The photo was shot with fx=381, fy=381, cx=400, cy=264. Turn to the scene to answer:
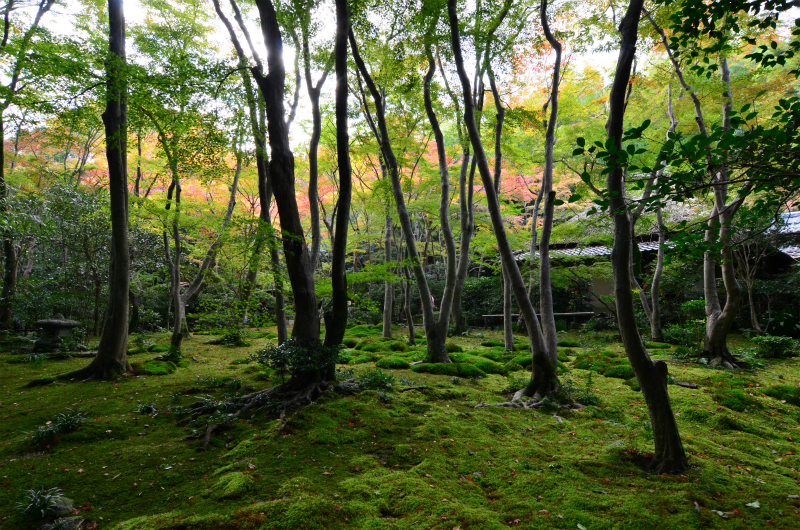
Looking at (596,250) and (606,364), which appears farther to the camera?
(596,250)

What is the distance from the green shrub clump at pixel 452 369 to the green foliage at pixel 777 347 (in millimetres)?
7199

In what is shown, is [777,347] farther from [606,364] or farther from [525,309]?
[525,309]

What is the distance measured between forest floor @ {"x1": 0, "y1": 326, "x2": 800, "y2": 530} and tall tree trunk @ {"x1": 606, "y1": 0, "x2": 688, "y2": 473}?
24 centimetres

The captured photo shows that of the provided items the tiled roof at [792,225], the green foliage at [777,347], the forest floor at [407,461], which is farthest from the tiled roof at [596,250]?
the forest floor at [407,461]

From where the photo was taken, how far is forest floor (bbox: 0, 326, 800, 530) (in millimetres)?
2834

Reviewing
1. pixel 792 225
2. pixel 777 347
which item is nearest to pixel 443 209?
pixel 777 347

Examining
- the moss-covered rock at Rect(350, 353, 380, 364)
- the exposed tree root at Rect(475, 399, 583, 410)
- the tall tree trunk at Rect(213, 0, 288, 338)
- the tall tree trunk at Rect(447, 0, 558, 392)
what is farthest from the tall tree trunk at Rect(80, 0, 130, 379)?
the exposed tree root at Rect(475, 399, 583, 410)

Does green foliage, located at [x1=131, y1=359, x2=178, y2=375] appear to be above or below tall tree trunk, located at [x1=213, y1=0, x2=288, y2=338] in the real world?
below

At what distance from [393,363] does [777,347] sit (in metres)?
9.15

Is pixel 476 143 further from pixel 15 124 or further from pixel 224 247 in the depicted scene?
pixel 15 124

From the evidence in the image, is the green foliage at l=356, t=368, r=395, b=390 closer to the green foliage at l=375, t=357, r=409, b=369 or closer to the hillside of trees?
the hillside of trees

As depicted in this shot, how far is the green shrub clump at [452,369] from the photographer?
784 centimetres

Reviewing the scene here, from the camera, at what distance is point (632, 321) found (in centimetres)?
349

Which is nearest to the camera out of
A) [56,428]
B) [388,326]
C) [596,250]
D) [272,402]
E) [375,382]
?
[56,428]
